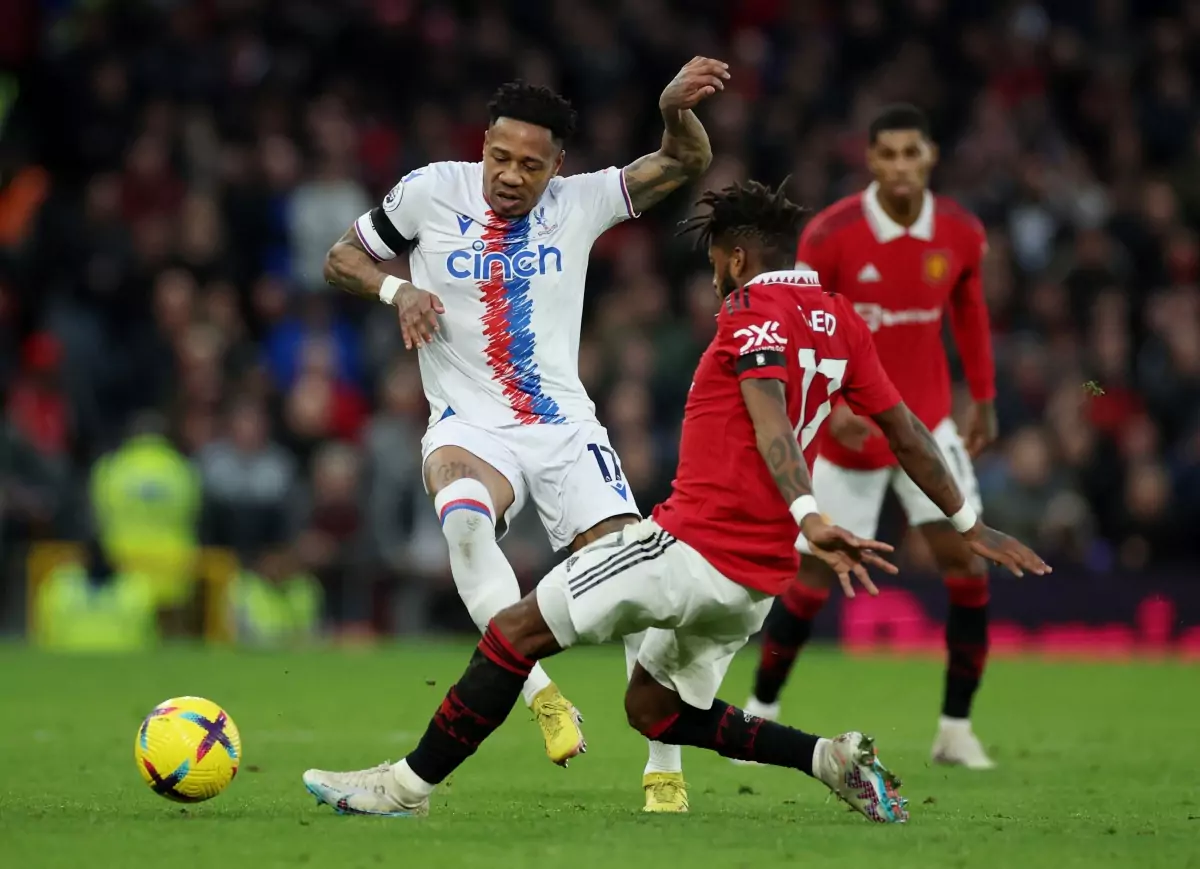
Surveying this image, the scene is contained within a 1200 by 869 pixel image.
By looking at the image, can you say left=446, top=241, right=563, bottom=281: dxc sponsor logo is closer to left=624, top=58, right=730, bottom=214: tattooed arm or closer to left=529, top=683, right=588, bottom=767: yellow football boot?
left=624, top=58, right=730, bottom=214: tattooed arm

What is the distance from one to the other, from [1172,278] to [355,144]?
7.61 metres

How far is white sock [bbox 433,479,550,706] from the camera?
7656 millimetres

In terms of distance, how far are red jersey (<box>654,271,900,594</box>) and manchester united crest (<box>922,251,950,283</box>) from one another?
2.87 metres

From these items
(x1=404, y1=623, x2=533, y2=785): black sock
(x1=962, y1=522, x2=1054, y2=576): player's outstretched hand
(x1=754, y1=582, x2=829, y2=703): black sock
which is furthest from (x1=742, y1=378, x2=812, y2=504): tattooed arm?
(x1=754, y1=582, x2=829, y2=703): black sock

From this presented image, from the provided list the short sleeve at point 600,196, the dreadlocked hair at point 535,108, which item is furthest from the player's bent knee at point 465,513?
the dreadlocked hair at point 535,108

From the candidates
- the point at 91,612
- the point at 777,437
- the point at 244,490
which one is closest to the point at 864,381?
the point at 777,437

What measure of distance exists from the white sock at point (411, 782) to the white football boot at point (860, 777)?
1.29 metres

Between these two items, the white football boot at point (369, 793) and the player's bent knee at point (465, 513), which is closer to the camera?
the white football boot at point (369, 793)

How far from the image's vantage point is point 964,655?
31.2 ft

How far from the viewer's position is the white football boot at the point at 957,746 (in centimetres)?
927

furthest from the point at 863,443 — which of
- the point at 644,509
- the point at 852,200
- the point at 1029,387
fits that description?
the point at 1029,387

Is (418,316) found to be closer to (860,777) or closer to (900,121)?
(860,777)

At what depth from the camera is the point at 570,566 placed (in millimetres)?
6617

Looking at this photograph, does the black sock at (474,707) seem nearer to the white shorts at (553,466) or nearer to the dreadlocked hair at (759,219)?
the white shorts at (553,466)
